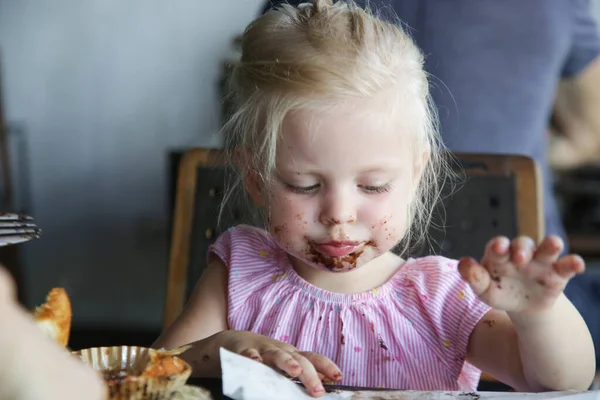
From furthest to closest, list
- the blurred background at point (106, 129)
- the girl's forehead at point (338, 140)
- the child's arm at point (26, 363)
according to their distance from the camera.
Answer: the blurred background at point (106, 129) < the girl's forehead at point (338, 140) < the child's arm at point (26, 363)

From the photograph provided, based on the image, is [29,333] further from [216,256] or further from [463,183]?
[463,183]

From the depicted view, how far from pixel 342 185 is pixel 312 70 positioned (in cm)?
13

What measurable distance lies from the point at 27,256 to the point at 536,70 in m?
2.43

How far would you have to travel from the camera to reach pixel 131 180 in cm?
316

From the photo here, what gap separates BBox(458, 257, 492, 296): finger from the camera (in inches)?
25.6

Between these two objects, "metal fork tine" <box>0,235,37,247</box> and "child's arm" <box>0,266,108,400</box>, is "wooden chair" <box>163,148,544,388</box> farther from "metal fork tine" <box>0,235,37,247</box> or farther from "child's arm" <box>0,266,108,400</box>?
"child's arm" <box>0,266,108,400</box>

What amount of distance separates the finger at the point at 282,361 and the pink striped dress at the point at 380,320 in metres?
0.22

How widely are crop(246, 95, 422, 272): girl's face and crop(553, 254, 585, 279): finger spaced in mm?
229

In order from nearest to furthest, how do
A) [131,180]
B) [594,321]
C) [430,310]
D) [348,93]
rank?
[348,93], [430,310], [594,321], [131,180]

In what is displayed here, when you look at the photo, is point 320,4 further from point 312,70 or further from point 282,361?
point 282,361

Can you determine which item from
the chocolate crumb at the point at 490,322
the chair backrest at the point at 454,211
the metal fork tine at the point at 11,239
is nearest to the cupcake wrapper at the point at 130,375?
the metal fork tine at the point at 11,239

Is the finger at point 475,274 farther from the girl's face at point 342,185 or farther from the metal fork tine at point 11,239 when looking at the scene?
the metal fork tine at point 11,239

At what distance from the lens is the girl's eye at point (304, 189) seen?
821 millimetres

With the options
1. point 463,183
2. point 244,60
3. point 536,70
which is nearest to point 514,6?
point 536,70
